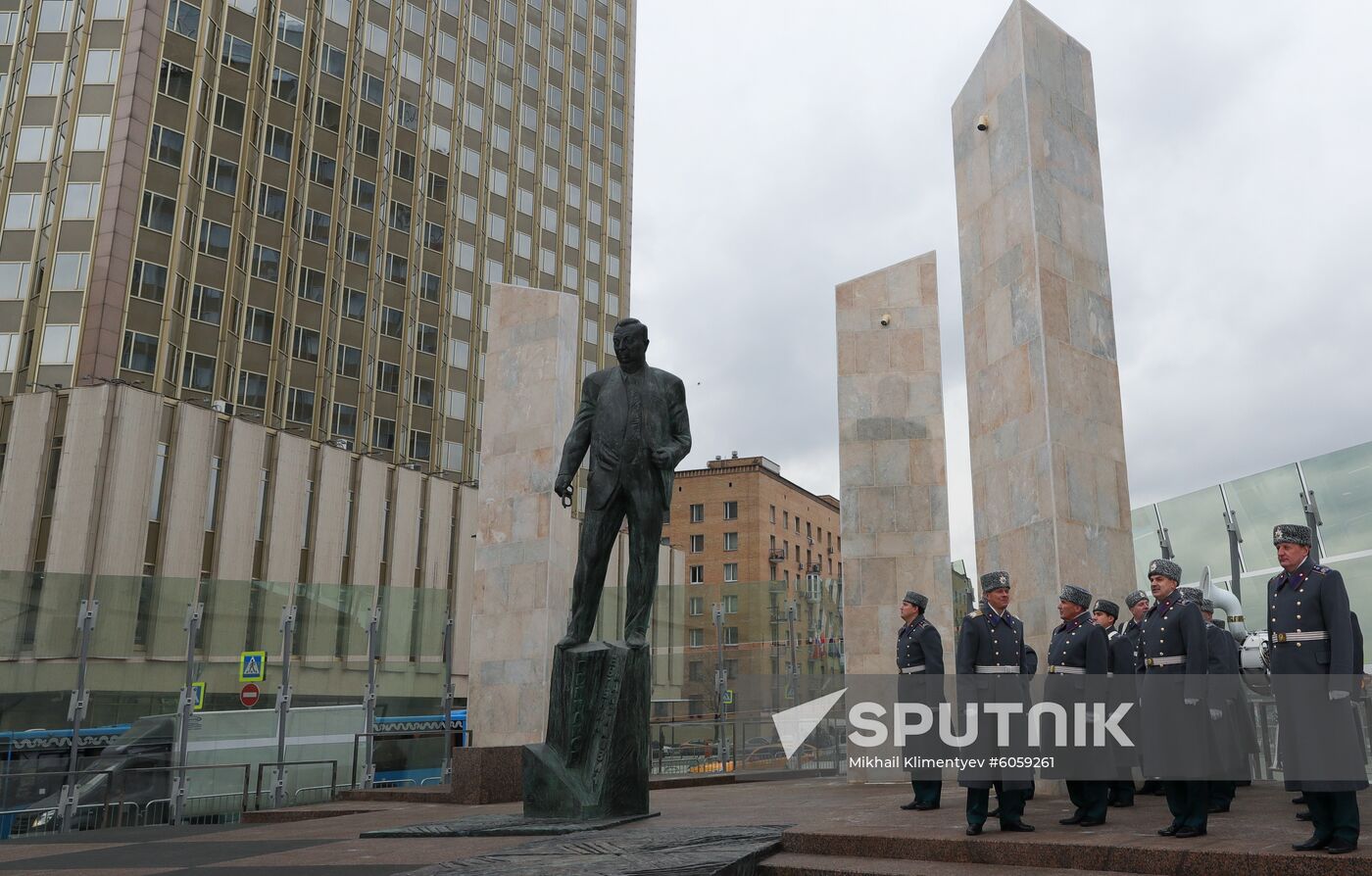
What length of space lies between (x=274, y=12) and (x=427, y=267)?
12.2m

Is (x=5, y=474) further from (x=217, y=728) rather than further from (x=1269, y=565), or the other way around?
(x=1269, y=565)

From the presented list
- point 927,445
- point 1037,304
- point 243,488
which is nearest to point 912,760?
point 1037,304

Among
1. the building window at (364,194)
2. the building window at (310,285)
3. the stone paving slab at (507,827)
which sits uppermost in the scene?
the building window at (364,194)

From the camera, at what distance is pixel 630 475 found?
9.59 meters

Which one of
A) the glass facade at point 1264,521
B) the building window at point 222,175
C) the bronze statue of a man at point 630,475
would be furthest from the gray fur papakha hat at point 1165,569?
the building window at point 222,175

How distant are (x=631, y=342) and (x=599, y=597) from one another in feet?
7.48

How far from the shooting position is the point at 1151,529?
1788 cm

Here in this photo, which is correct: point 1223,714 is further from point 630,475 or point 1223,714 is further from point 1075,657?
point 630,475

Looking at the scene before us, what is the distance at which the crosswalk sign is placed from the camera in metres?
19.6

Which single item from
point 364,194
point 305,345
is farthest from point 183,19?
point 305,345

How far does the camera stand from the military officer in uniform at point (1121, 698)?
9.00m

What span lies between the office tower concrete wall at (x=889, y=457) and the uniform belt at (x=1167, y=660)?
29.1 feet

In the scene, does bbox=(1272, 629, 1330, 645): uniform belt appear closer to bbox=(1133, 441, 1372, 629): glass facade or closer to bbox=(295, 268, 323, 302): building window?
bbox=(1133, 441, 1372, 629): glass facade

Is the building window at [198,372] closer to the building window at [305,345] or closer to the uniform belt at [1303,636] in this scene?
the building window at [305,345]
